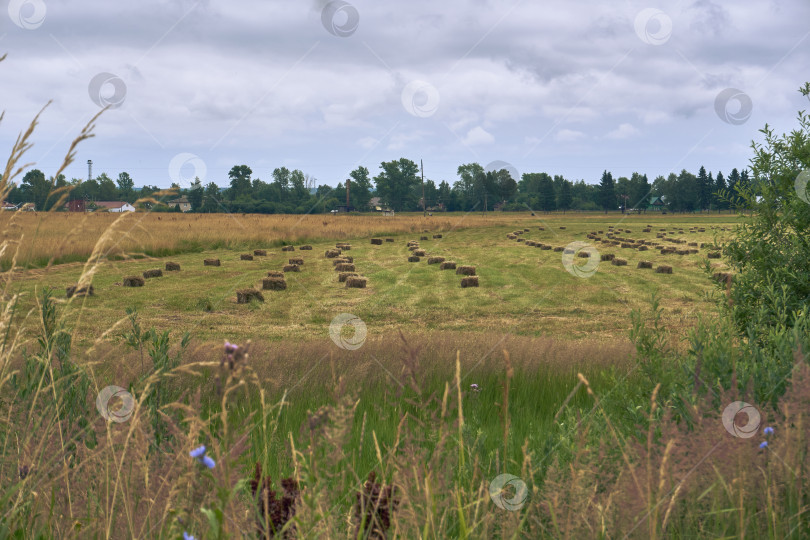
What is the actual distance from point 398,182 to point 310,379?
105165 millimetres

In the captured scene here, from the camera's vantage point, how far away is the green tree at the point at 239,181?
103444 mm

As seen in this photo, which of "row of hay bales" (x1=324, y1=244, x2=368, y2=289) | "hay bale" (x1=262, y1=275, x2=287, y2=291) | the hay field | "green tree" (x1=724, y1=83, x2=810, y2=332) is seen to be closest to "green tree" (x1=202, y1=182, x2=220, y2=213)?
the hay field

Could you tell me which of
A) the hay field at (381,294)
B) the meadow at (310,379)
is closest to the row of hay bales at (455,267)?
the hay field at (381,294)

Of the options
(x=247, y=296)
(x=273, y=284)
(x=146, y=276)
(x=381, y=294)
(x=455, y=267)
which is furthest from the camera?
(x=455, y=267)

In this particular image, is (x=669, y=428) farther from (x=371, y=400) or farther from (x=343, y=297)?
(x=343, y=297)

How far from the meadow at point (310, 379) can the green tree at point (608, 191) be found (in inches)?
3594

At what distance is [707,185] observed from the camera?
11381cm

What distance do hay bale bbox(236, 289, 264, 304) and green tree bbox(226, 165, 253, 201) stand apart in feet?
287

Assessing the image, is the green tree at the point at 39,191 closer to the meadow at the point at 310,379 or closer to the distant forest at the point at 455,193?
the meadow at the point at 310,379

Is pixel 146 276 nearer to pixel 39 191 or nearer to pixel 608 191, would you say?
pixel 39 191

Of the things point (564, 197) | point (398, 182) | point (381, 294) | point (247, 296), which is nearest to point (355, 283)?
point (381, 294)

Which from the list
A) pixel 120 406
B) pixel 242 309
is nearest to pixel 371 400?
pixel 120 406

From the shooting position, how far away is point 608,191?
399 ft

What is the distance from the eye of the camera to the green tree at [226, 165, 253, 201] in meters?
103
